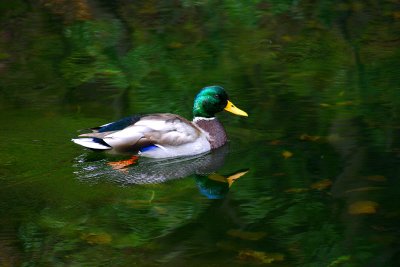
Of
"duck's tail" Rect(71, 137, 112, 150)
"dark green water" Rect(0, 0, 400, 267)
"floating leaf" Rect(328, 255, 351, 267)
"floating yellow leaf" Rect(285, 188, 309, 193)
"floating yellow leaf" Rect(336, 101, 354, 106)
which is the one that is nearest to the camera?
"floating leaf" Rect(328, 255, 351, 267)

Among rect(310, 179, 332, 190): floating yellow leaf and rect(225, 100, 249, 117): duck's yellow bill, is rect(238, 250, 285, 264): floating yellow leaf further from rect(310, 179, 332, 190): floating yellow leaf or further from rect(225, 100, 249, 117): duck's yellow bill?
rect(225, 100, 249, 117): duck's yellow bill

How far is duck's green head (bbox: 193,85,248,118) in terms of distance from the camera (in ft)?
27.7

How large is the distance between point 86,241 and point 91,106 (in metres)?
3.43

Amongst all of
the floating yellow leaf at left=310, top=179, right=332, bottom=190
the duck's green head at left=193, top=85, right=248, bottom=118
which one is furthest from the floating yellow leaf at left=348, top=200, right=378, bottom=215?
the duck's green head at left=193, top=85, right=248, bottom=118

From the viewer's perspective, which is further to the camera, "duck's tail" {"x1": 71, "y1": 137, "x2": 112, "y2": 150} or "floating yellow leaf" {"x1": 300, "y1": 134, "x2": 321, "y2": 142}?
"floating yellow leaf" {"x1": 300, "y1": 134, "x2": 321, "y2": 142}

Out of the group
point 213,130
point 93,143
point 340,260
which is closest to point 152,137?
point 93,143

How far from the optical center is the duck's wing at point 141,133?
7.87 m

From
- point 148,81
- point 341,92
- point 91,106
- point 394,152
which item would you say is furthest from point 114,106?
point 394,152

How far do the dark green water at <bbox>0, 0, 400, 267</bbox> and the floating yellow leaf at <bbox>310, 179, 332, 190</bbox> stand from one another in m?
A: 0.02

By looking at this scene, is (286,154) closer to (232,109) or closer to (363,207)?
(232,109)

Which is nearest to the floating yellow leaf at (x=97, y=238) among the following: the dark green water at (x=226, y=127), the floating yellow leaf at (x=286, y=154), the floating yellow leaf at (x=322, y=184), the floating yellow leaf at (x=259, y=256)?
the dark green water at (x=226, y=127)

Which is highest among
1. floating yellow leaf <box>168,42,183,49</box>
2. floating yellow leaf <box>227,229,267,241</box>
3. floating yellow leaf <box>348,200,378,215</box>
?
floating yellow leaf <box>227,229,267,241</box>

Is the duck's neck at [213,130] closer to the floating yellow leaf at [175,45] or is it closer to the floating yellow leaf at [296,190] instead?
the floating yellow leaf at [296,190]

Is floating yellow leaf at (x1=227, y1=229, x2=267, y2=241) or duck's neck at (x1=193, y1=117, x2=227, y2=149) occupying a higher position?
floating yellow leaf at (x1=227, y1=229, x2=267, y2=241)
